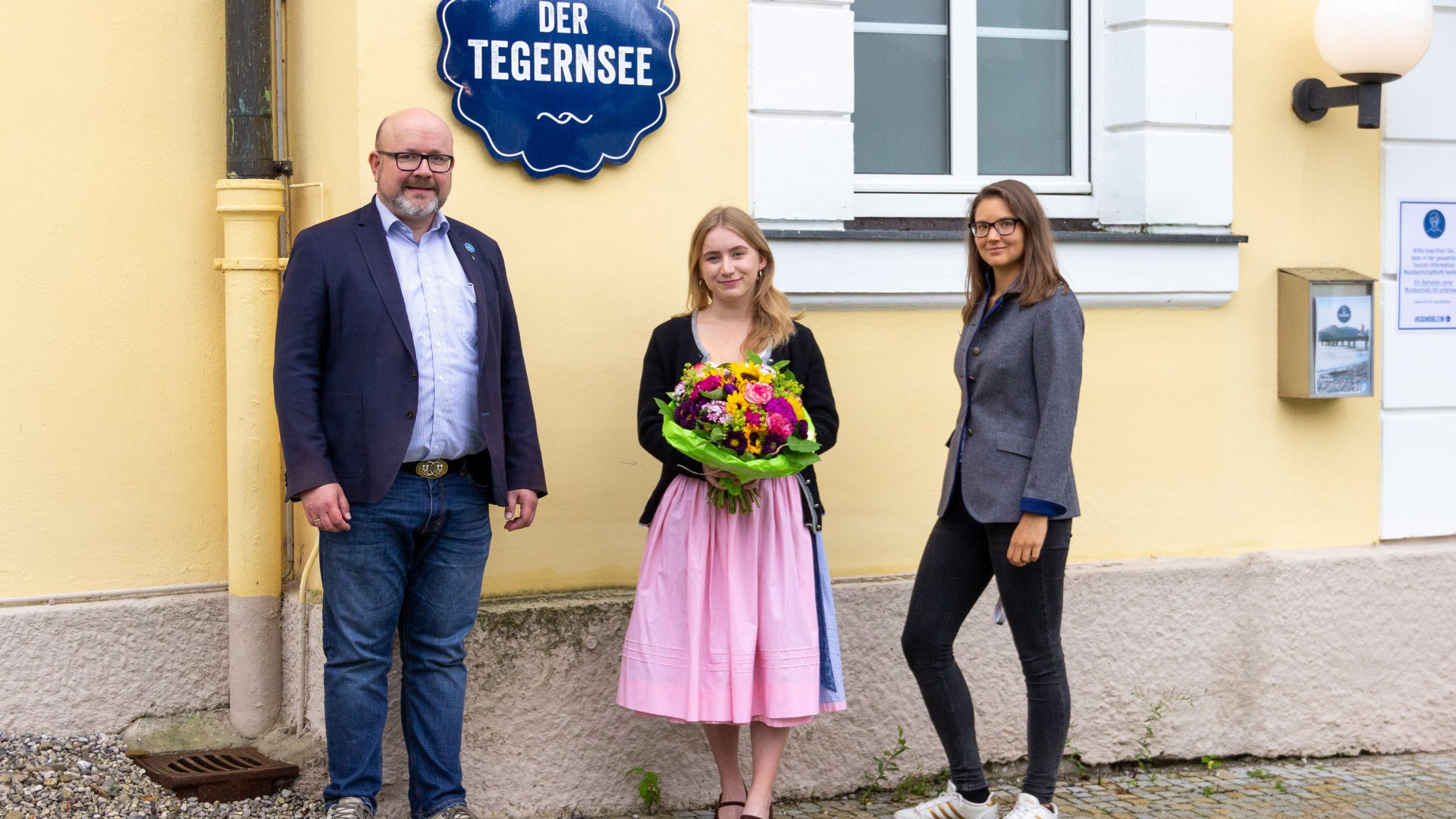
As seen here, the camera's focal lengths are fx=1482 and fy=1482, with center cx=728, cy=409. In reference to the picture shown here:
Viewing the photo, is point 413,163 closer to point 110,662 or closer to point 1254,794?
point 110,662

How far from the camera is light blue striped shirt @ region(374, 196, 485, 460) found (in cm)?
408

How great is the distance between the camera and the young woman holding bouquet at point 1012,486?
13.5 feet

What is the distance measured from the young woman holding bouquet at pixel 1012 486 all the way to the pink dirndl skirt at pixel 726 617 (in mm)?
385

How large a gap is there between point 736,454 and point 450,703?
1.12 metres

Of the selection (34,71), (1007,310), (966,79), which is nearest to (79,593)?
(34,71)

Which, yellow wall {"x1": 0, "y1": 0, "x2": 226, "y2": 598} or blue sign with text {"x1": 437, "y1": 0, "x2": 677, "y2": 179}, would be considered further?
yellow wall {"x1": 0, "y1": 0, "x2": 226, "y2": 598}

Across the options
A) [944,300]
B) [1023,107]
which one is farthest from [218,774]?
[1023,107]

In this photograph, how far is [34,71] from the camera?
4.71 metres

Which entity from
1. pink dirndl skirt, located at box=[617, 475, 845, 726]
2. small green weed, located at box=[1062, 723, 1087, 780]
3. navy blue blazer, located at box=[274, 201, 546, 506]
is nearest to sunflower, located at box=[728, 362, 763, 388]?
pink dirndl skirt, located at box=[617, 475, 845, 726]

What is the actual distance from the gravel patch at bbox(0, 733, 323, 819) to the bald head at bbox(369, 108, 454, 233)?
1.87 metres

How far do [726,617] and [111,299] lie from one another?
7.50 feet

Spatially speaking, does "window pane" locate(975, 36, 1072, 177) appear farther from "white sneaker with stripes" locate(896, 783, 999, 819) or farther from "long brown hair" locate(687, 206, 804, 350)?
"white sneaker with stripes" locate(896, 783, 999, 819)

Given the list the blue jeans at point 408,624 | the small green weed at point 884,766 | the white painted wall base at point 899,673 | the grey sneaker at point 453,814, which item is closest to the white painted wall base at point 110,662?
the white painted wall base at point 899,673

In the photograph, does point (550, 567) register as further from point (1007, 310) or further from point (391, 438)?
point (1007, 310)
